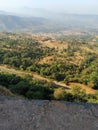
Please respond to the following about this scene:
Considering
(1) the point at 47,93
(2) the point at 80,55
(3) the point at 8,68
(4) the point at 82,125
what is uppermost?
(4) the point at 82,125

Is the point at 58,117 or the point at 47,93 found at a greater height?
the point at 58,117

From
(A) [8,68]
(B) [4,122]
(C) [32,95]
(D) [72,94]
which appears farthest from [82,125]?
(A) [8,68]

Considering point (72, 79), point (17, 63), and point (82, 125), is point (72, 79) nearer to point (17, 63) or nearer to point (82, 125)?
point (17, 63)

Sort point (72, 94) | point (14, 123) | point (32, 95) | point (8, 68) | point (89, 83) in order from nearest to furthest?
point (14, 123) < point (32, 95) < point (72, 94) < point (89, 83) < point (8, 68)

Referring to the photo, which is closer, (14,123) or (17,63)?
(14,123)

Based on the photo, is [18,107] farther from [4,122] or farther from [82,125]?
[82,125]

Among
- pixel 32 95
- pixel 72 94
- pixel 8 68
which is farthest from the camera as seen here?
pixel 8 68

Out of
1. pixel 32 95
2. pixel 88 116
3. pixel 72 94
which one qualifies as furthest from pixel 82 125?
pixel 72 94
